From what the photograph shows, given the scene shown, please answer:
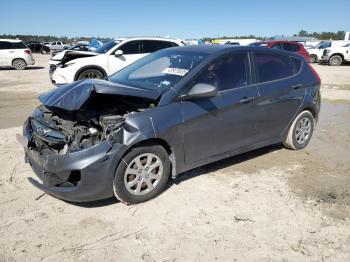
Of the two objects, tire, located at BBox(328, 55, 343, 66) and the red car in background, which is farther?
tire, located at BBox(328, 55, 343, 66)

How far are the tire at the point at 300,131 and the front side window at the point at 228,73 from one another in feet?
4.55

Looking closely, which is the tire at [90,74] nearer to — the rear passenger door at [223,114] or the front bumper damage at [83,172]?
the rear passenger door at [223,114]

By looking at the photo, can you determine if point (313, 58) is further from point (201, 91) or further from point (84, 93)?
Answer: point (84, 93)

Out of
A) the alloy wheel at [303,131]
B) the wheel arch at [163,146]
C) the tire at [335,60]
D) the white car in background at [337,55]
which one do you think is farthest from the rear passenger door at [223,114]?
the tire at [335,60]

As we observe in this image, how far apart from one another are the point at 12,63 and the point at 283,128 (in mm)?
18163

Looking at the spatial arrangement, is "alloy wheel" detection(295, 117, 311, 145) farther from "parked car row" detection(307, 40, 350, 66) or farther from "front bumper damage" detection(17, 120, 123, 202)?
"parked car row" detection(307, 40, 350, 66)

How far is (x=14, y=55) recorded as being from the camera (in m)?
19.5

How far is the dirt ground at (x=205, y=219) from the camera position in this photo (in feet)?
10.2

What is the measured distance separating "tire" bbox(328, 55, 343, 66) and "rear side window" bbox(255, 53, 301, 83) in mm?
20543

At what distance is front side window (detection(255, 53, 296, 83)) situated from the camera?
15.9ft

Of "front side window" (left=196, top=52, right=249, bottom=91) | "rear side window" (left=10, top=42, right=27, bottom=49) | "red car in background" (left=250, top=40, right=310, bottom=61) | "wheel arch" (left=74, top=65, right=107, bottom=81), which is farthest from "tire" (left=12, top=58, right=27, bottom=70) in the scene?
"front side window" (left=196, top=52, right=249, bottom=91)

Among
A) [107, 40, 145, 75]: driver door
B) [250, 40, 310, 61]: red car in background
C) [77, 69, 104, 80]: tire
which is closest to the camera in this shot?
[77, 69, 104, 80]: tire

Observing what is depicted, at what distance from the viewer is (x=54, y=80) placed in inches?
414

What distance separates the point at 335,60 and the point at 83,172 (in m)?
24.0
